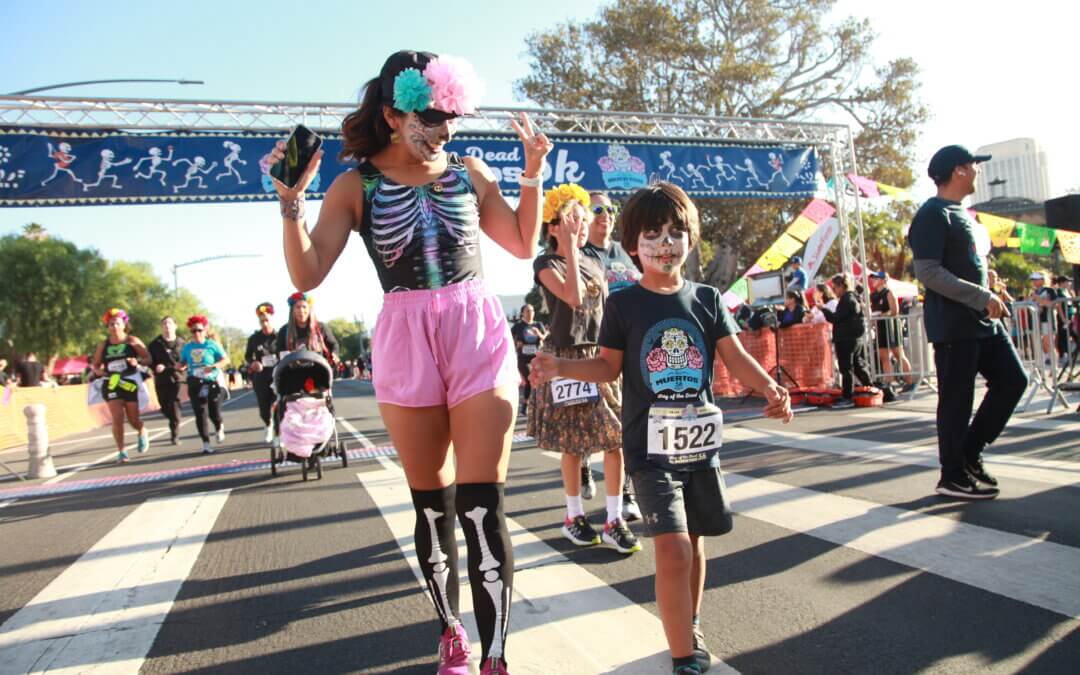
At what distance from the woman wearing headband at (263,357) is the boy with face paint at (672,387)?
24.5 ft

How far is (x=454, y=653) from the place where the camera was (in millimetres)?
2438

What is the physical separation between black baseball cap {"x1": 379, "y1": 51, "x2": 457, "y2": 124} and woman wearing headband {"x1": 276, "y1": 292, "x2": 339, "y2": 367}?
582 cm

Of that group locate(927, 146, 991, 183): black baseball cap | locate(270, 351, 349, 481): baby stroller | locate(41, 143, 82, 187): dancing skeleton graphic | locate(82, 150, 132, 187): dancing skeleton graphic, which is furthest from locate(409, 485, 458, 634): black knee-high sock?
locate(41, 143, 82, 187): dancing skeleton graphic

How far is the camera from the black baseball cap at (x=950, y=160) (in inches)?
183

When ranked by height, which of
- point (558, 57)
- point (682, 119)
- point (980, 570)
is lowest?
point (980, 570)

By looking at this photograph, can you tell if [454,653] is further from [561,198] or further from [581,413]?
[561,198]

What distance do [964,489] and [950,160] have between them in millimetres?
1973

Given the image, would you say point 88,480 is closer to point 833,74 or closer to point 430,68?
point 430,68

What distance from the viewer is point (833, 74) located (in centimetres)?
2773

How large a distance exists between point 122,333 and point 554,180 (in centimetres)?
717

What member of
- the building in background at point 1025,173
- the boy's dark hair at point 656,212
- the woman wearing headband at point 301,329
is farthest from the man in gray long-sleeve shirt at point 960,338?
the building in background at point 1025,173

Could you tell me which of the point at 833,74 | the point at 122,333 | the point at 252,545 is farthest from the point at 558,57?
the point at 252,545

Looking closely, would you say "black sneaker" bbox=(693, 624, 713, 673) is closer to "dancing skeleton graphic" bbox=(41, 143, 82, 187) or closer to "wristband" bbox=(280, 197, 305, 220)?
"wristband" bbox=(280, 197, 305, 220)

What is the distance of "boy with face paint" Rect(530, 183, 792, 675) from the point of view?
2.37m
